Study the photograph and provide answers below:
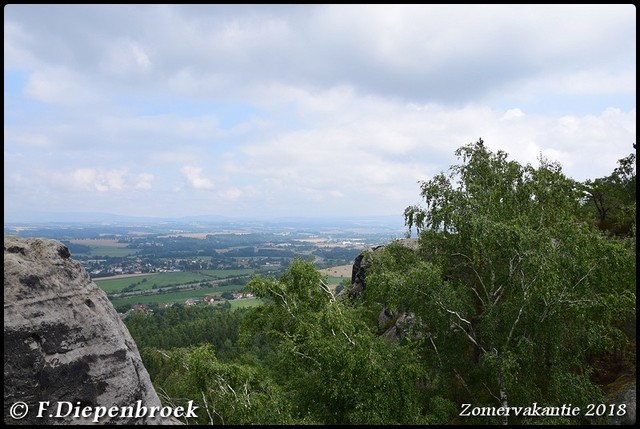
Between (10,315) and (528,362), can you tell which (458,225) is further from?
(10,315)

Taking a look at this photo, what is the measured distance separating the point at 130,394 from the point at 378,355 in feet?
30.9

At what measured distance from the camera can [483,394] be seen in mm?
19141

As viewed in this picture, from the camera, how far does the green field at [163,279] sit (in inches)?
5974

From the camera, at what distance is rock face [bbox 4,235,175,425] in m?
11.7

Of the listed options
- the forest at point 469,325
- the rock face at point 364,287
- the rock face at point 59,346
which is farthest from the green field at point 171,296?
the rock face at point 59,346

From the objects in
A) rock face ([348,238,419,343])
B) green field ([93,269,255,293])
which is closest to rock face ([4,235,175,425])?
rock face ([348,238,419,343])

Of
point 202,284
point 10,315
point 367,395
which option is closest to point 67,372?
point 10,315

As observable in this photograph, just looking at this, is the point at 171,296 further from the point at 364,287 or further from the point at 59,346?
the point at 59,346

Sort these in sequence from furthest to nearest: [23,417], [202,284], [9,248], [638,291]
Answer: [202,284], [638,291], [9,248], [23,417]

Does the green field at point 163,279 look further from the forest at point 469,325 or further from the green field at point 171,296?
the forest at point 469,325

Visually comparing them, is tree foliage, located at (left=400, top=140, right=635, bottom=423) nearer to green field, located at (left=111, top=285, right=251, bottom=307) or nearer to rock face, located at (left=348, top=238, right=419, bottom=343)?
rock face, located at (left=348, top=238, right=419, bottom=343)

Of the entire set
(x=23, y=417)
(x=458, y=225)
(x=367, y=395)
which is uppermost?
(x=458, y=225)
